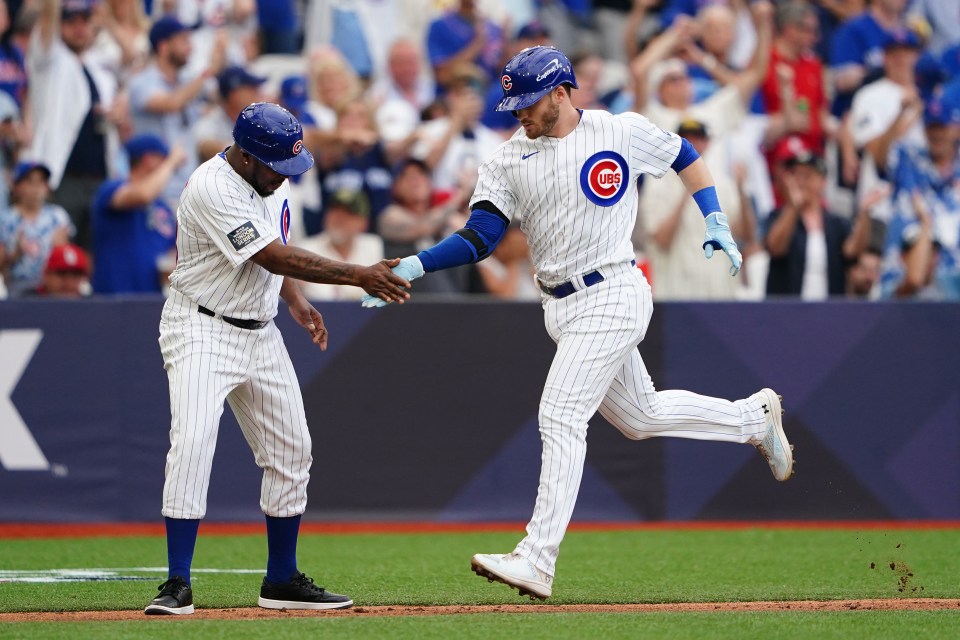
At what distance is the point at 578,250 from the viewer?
19.1 feet

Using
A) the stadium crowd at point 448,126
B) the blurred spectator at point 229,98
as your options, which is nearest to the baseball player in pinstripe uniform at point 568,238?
the stadium crowd at point 448,126

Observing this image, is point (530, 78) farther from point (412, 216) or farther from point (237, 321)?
point (412, 216)

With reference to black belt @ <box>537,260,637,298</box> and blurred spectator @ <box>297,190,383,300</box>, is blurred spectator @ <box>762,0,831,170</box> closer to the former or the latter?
blurred spectator @ <box>297,190,383,300</box>

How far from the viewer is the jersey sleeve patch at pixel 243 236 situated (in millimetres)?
5559

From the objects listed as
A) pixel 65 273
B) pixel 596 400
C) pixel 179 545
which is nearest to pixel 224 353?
pixel 179 545

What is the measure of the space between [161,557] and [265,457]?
2.26 metres

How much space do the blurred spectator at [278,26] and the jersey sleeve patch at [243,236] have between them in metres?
7.54

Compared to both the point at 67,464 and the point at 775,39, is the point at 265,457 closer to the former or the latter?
the point at 67,464

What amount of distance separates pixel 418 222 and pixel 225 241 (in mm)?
5168

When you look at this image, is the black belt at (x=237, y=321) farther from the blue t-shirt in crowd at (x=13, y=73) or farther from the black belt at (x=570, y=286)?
the blue t-shirt in crowd at (x=13, y=73)

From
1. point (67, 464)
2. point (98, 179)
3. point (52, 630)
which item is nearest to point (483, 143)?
point (98, 179)

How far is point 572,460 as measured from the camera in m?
5.67

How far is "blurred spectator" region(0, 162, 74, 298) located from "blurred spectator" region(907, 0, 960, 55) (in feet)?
28.2

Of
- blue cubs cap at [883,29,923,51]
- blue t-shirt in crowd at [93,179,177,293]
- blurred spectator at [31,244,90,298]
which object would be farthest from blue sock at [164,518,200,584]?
blue cubs cap at [883,29,923,51]
